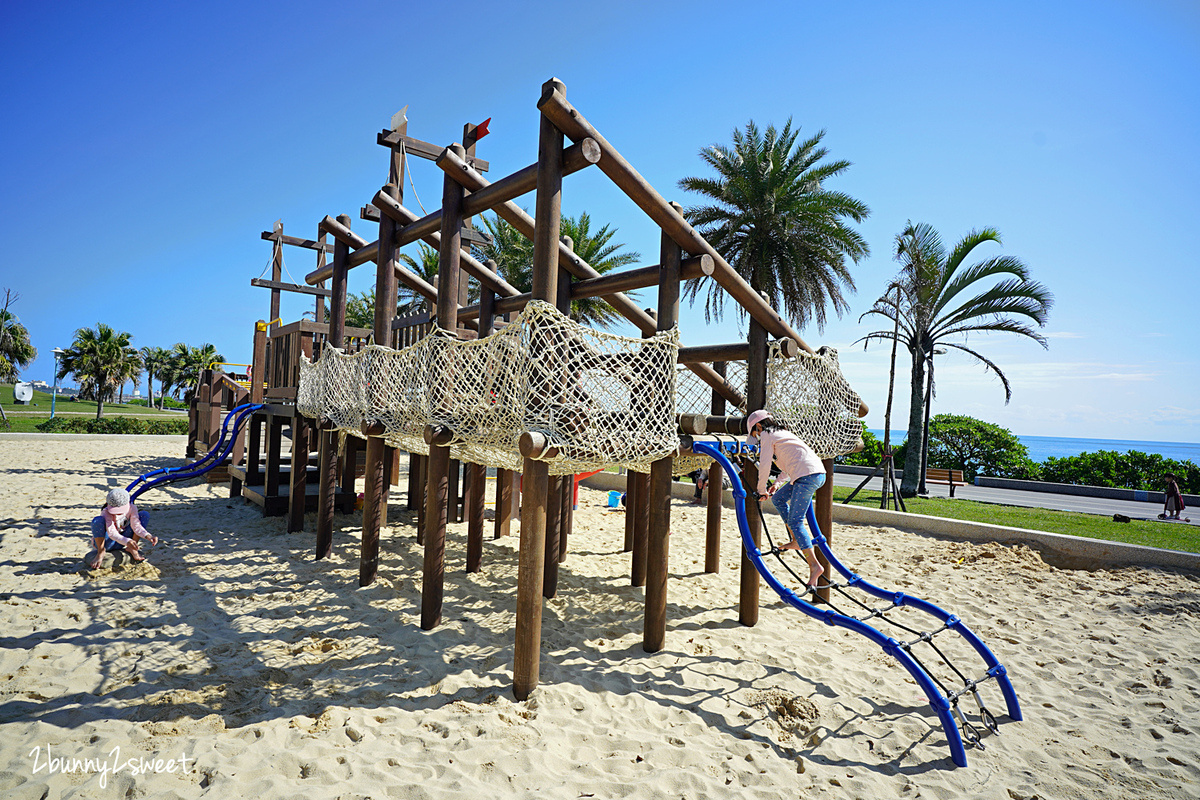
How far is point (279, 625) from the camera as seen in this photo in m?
5.23

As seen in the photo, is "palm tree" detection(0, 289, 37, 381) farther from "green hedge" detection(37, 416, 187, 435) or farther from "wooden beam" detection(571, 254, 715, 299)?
"wooden beam" detection(571, 254, 715, 299)

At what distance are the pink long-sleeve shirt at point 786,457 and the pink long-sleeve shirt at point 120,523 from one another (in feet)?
20.6

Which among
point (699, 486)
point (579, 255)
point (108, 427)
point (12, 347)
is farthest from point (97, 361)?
point (699, 486)

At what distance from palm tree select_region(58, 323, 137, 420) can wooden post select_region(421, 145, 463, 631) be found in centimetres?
5315

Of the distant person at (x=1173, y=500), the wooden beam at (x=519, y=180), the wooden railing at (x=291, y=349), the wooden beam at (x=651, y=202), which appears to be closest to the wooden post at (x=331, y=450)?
the wooden railing at (x=291, y=349)

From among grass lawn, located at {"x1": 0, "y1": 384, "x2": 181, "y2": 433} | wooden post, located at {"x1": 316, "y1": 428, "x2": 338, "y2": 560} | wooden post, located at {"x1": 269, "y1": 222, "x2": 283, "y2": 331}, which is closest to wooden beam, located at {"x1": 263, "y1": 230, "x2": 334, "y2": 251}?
wooden post, located at {"x1": 269, "y1": 222, "x2": 283, "y2": 331}

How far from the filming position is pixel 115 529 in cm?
637

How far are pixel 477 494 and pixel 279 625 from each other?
85.8 inches

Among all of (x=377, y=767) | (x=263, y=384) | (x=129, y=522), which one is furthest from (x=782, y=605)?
(x=263, y=384)

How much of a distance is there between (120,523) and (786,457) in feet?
22.2

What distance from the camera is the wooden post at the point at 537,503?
13.9 feet

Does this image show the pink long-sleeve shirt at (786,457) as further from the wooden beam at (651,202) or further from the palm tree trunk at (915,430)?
→ the palm tree trunk at (915,430)

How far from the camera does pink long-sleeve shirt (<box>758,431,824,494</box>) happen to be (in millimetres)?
5184

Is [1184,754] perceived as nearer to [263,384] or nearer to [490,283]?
[490,283]
